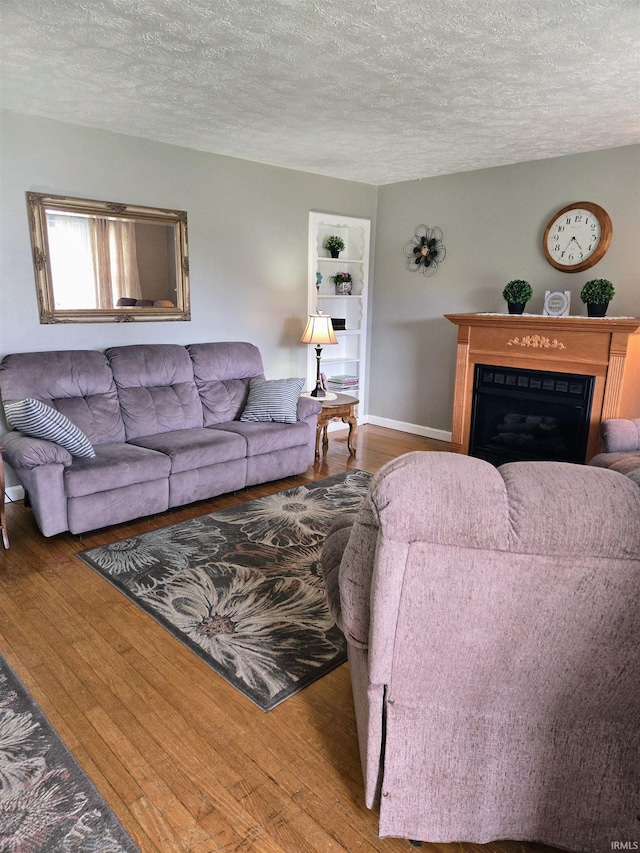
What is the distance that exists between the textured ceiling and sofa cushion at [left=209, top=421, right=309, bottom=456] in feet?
6.93

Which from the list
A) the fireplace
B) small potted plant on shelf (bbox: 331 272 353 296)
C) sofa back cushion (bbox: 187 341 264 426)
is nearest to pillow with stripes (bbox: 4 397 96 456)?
sofa back cushion (bbox: 187 341 264 426)

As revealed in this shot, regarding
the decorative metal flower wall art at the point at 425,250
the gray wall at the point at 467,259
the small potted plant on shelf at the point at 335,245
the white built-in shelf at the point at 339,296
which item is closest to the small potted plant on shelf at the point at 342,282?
the white built-in shelf at the point at 339,296

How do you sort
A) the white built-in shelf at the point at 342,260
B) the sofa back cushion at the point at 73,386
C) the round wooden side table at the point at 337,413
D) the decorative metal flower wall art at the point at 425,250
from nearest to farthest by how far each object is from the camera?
1. the sofa back cushion at the point at 73,386
2. the round wooden side table at the point at 337,413
3. the decorative metal flower wall art at the point at 425,250
4. the white built-in shelf at the point at 342,260

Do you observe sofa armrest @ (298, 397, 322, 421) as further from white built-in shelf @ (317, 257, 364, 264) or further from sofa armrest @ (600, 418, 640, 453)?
sofa armrest @ (600, 418, 640, 453)

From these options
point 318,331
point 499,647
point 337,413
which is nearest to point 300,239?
point 318,331

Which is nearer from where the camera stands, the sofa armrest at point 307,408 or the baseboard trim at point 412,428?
the sofa armrest at point 307,408

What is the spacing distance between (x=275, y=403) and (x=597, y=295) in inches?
101

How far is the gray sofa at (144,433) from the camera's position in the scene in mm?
3262

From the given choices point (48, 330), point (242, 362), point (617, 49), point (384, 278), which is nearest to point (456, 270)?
point (384, 278)

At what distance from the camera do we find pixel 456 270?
543cm

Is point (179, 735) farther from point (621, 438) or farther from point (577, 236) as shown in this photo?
point (577, 236)

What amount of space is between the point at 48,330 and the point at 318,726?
129 inches

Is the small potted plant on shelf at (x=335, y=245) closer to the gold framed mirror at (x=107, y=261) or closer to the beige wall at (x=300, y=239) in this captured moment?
the beige wall at (x=300, y=239)

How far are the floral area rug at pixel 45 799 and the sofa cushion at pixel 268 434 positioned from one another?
2.37 metres
